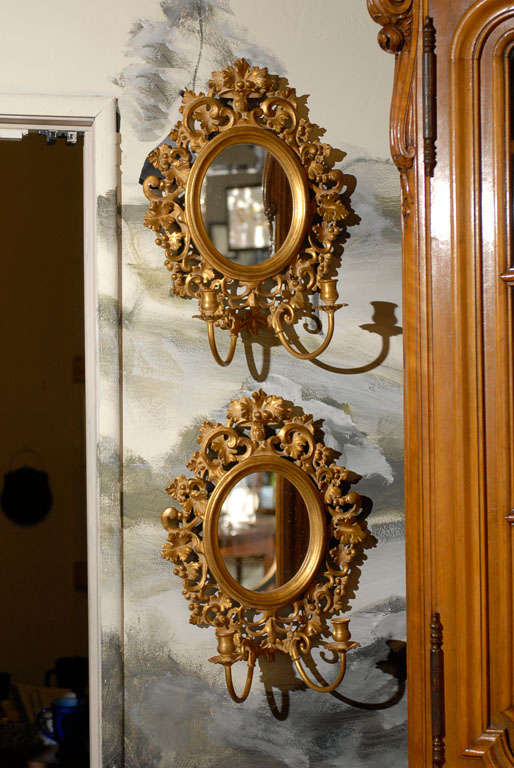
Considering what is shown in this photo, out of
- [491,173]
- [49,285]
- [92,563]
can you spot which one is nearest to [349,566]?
[92,563]

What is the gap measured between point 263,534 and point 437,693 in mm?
385

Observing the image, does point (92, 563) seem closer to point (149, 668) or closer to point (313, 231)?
point (149, 668)

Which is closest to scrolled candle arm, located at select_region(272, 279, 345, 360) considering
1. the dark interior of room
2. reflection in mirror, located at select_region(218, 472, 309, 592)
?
reflection in mirror, located at select_region(218, 472, 309, 592)

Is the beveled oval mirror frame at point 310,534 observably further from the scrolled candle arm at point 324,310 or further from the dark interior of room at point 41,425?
the dark interior of room at point 41,425

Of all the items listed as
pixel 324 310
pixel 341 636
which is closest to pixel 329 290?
pixel 324 310

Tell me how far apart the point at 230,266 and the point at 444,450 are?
19.4 inches

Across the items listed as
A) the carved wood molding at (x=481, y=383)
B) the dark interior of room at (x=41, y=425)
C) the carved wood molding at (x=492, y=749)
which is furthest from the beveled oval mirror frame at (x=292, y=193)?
the carved wood molding at (x=492, y=749)

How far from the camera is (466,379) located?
103 centimetres

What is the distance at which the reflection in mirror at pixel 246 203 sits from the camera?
3.93 feet

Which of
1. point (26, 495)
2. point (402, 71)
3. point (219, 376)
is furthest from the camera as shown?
point (26, 495)

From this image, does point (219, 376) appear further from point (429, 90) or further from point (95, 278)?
point (429, 90)

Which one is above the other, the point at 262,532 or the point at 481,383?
the point at 481,383

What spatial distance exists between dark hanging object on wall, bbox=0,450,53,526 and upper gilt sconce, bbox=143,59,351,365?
808 millimetres

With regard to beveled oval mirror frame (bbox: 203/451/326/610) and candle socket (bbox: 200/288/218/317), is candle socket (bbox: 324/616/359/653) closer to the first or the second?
beveled oval mirror frame (bbox: 203/451/326/610)
